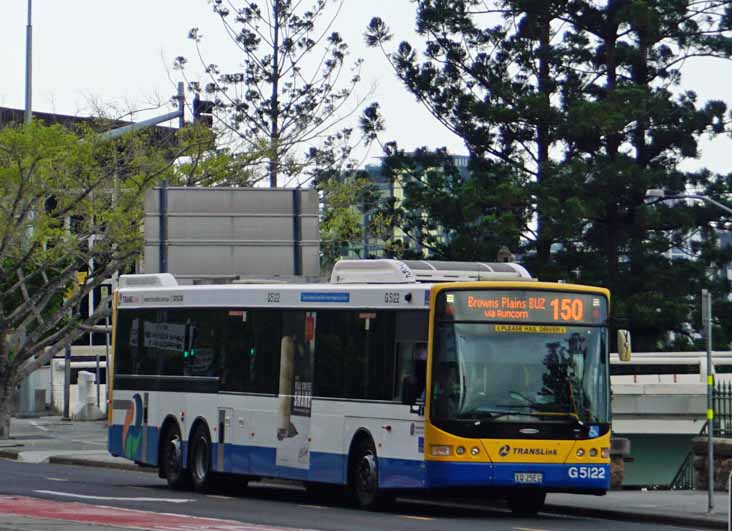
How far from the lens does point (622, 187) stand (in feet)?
182

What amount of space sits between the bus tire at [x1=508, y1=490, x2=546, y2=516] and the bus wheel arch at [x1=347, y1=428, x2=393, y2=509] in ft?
5.52

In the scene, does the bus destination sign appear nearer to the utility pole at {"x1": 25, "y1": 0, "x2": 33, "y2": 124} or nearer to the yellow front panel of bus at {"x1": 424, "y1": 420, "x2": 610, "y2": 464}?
the yellow front panel of bus at {"x1": 424, "y1": 420, "x2": 610, "y2": 464}

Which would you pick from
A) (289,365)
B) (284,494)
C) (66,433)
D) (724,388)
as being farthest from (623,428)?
(66,433)

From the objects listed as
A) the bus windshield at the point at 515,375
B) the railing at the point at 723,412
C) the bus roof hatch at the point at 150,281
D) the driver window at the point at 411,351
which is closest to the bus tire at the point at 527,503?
the bus windshield at the point at 515,375

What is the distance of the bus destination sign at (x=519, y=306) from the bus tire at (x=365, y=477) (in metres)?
2.16

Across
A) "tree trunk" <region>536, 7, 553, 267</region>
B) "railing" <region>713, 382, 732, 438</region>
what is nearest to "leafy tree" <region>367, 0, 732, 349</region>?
"tree trunk" <region>536, 7, 553, 267</region>

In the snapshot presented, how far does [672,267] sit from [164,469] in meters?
32.9

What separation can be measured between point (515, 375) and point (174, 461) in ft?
24.1

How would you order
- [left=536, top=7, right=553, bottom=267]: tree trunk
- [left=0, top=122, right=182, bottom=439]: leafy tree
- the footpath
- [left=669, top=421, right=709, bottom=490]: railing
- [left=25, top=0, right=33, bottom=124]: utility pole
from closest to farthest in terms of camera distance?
the footpath < [left=669, top=421, right=709, bottom=490]: railing < [left=0, top=122, right=182, bottom=439]: leafy tree < [left=25, top=0, right=33, bottom=124]: utility pole < [left=536, top=7, right=553, bottom=267]: tree trunk

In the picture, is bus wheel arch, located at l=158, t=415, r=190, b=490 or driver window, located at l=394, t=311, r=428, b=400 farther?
bus wheel arch, located at l=158, t=415, r=190, b=490

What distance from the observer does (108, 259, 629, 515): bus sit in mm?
20266

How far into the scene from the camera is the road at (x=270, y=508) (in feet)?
61.9

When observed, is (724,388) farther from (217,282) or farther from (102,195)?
(102,195)

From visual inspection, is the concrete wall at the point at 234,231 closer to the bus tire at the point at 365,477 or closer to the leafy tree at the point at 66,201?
the leafy tree at the point at 66,201
